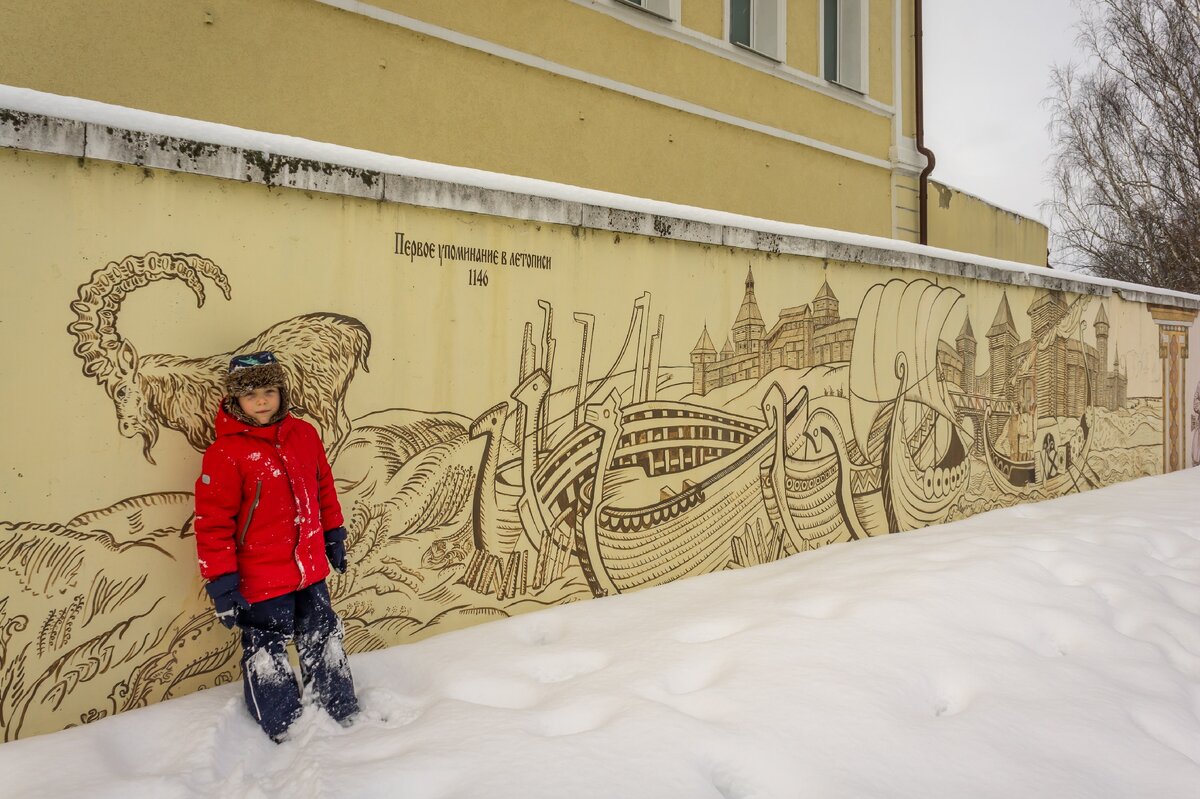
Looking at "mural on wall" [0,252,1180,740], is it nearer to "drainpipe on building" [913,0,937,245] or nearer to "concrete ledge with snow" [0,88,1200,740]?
"concrete ledge with snow" [0,88,1200,740]

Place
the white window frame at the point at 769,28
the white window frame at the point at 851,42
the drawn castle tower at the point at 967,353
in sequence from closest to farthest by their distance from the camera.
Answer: the drawn castle tower at the point at 967,353 → the white window frame at the point at 769,28 → the white window frame at the point at 851,42

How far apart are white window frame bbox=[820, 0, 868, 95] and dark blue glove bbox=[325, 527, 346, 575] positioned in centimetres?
814

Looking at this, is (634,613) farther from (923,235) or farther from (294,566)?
(923,235)

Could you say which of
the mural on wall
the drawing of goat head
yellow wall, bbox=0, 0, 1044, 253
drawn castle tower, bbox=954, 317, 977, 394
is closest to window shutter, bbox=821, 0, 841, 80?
yellow wall, bbox=0, 0, 1044, 253

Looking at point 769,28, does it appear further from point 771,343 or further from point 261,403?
point 261,403

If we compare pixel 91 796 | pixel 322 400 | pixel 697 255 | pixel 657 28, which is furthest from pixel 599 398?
pixel 657 28

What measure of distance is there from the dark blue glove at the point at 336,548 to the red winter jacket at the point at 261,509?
4cm

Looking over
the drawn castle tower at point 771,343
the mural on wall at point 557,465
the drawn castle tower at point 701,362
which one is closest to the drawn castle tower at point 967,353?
the mural on wall at point 557,465

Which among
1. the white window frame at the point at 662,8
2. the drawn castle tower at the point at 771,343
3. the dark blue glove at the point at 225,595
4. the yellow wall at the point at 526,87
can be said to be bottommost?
the dark blue glove at the point at 225,595

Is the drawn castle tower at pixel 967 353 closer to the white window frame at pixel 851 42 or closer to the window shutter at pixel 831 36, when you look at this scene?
the white window frame at pixel 851 42

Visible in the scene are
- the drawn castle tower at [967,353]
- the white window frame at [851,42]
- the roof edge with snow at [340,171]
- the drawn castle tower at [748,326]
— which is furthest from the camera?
the white window frame at [851,42]

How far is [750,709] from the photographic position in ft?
8.37

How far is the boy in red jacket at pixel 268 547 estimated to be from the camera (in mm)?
2455

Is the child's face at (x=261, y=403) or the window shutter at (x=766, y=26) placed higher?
the window shutter at (x=766, y=26)
